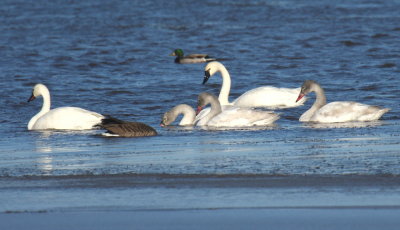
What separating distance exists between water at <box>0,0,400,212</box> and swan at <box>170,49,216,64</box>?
35 cm

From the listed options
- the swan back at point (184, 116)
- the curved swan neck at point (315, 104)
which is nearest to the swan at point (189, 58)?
the curved swan neck at point (315, 104)

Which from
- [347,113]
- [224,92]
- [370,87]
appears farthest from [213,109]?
[370,87]

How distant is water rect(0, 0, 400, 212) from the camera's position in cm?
819

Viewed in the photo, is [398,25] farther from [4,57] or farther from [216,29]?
[4,57]

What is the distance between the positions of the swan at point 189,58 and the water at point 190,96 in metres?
0.35

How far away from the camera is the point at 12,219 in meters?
7.21

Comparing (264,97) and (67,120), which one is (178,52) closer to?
(264,97)

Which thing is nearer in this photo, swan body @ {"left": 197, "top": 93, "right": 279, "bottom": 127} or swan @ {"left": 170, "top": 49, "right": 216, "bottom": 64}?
swan body @ {"left": 197, "top": 93, "right": 279, "bottom": 127}

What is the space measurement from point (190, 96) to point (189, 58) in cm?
871

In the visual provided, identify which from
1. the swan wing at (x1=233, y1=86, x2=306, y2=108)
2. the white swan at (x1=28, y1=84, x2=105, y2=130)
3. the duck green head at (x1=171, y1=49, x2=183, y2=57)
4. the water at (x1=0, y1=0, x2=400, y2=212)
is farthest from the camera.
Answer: the duck green head at (x1=171, y1=49, x2=183, y2=57)

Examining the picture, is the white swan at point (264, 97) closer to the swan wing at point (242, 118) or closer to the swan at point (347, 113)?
the swan at point (347, 113)

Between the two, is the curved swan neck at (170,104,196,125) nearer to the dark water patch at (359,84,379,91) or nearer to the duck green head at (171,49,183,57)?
the dark water patch at (359,84,379,91)

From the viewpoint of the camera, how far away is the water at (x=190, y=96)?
322 inches

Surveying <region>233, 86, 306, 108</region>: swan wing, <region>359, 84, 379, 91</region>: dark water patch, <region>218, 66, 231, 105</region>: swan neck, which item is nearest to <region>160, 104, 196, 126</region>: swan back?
<region>218, 66, 231, 105</region>: swan neck
